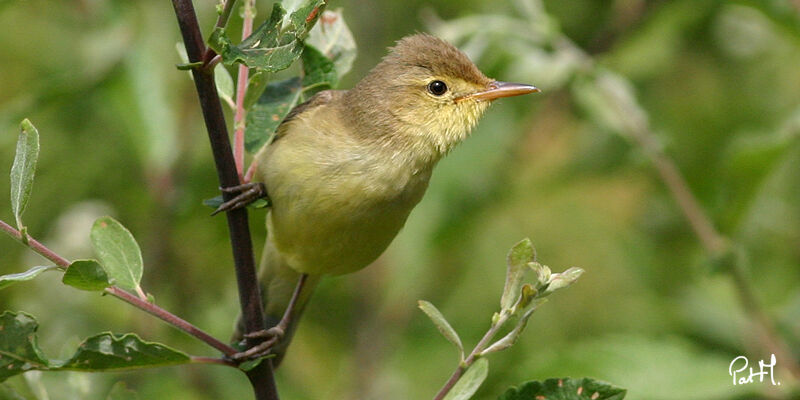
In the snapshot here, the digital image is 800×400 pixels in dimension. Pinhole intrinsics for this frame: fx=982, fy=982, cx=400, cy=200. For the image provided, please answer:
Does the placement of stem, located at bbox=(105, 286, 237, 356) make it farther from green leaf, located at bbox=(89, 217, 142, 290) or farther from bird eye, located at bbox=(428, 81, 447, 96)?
bird eye, located at bbox=(428, 81, 447, 96)

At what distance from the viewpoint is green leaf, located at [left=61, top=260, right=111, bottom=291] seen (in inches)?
70.3

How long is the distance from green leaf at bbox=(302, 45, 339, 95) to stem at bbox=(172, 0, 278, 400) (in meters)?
0.52

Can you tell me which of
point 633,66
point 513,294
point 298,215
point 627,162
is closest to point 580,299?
point 627,162

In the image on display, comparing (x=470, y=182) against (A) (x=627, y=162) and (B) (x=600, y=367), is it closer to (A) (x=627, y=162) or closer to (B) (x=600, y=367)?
(A) (x=627, y=162)

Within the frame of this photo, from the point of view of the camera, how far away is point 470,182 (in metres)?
4.07

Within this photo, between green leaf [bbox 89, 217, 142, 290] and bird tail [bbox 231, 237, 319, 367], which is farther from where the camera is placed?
bird tail [bbox 231, 237, 319, 367]

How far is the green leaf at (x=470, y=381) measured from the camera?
1865mm

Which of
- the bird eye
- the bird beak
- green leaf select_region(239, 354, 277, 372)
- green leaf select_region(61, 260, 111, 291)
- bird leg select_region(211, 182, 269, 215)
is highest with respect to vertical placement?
the bird beak

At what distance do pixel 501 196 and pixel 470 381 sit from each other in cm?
236

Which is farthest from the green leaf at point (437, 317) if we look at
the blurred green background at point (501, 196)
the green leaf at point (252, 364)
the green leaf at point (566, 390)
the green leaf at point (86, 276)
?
the blurred green background at point (501, 196)

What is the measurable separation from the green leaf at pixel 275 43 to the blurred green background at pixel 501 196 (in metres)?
1.66

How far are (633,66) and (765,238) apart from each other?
0.95 meters
